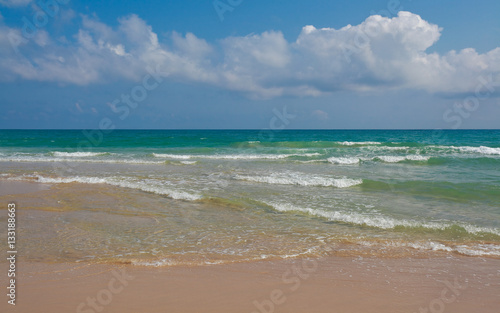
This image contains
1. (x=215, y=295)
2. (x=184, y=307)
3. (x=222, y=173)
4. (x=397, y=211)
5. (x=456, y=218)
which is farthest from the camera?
(x=222, y=173)

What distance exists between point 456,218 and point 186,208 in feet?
22.4

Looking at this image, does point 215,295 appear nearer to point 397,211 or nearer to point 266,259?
point 266,259

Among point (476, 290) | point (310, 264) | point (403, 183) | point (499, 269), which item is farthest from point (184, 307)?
point (403, 183)

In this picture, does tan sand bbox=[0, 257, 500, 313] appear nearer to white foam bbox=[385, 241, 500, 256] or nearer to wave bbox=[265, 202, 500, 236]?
white foam bbox=[385, 241, 500, 256]

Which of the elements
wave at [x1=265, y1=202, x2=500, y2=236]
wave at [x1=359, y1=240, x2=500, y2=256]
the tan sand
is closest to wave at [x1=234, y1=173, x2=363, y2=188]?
wave at [x1=265, y1=202, x2=500, y2=236]

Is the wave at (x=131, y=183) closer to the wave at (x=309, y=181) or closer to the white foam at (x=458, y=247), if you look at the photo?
the wave at (x=309, y=181)

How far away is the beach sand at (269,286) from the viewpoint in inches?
151

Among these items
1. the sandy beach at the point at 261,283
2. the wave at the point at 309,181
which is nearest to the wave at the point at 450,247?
the sandy beach at the point at 261,283

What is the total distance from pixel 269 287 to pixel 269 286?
3 cm

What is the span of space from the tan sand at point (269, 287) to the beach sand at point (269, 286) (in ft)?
0.04

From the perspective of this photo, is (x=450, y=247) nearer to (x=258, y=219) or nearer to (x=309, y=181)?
(x=258, y=219)

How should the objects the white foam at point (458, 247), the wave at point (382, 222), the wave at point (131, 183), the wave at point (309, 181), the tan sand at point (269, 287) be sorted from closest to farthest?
1. the tan sand at point (269, 287)
2. the white foam at point (458, 247)
3. the wave at point (382, 222)
4. the wave at point (131, 183)
5. the wave at point (309, 181)

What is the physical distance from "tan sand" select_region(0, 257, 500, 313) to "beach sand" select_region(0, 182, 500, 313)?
12 mm

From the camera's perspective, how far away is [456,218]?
7.86m
